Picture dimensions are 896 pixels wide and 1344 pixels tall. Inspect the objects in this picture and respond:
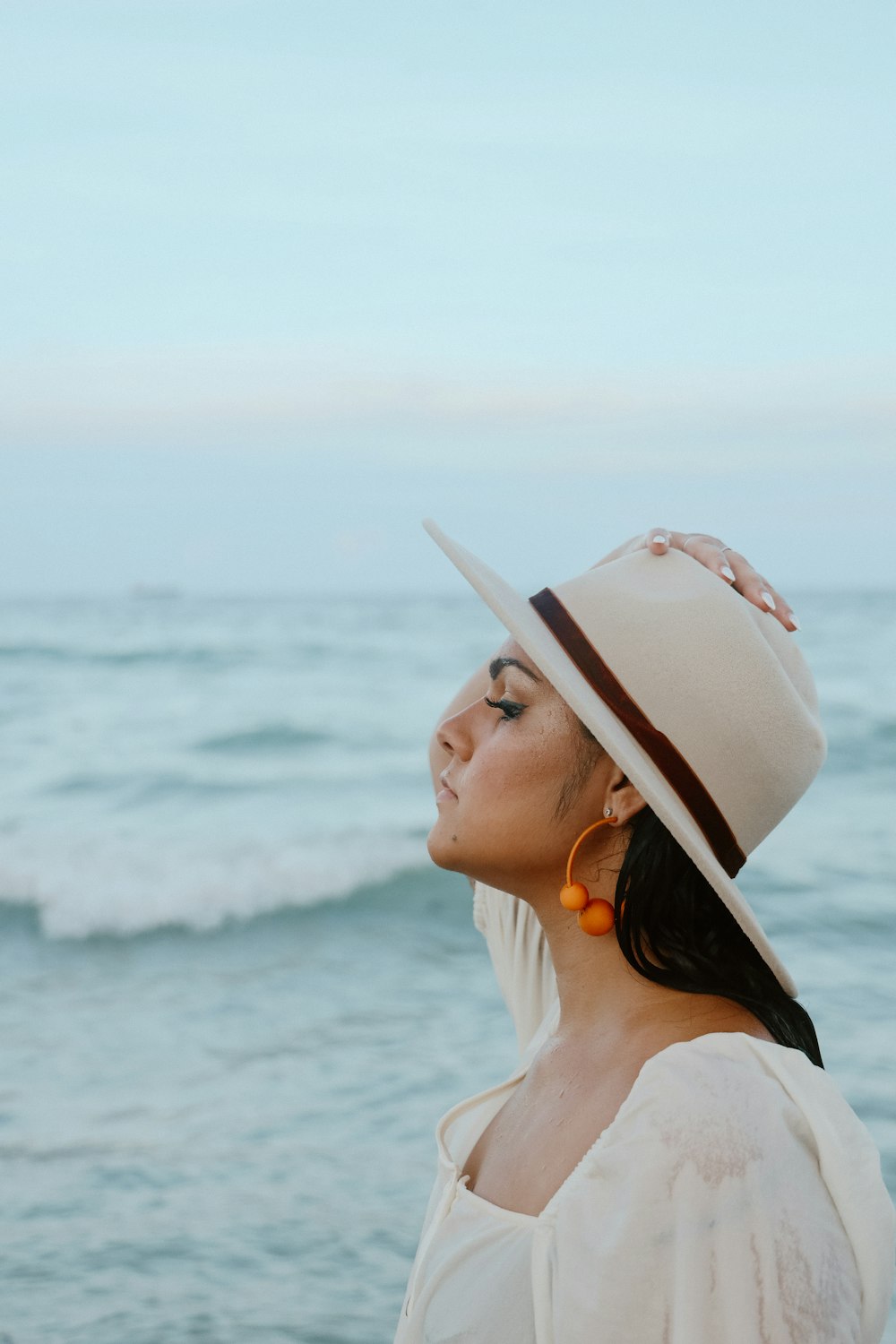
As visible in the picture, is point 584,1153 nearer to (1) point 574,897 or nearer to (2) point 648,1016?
(2) point 648,1016

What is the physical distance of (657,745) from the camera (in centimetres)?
165

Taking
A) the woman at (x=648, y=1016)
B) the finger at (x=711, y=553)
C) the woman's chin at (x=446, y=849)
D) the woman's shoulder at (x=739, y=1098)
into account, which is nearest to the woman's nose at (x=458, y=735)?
the woman at (x=648, y=1016)

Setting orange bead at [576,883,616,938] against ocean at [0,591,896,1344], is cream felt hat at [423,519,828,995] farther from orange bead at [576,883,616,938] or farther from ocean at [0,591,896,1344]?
ocean at [0,591,896,1344]

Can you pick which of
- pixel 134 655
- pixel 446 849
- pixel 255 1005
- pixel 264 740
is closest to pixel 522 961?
pixel 446 849

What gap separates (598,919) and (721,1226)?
0.48m

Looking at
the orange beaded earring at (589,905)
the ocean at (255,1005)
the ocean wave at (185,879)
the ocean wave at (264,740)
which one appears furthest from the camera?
the ocean wave at (264,740)

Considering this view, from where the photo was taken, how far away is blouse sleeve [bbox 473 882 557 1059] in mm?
2340

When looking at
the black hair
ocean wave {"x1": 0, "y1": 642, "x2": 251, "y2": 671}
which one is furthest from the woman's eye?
ocean wave {"x1": 0, "y1": 642, "x2": 251, "y2": 671}

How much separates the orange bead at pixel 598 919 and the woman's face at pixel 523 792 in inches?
3.0

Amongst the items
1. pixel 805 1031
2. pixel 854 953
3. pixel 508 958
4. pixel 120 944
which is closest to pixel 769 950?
pixel 805 1031

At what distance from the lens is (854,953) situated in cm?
737

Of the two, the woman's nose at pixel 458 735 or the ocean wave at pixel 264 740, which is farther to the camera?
the ocean wave at pixel 264 740

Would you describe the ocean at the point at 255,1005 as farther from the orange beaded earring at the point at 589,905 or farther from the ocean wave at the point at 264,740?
the orange beaded earring at the point at 589,905

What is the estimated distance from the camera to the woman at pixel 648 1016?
1353mm
